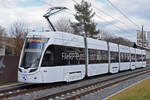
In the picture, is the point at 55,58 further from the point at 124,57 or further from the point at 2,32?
the point at 2,32

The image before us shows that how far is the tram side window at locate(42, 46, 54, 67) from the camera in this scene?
572 inches

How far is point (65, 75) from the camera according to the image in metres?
16.2

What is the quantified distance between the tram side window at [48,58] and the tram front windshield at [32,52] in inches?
14.0

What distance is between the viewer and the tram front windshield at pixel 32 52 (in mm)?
14344

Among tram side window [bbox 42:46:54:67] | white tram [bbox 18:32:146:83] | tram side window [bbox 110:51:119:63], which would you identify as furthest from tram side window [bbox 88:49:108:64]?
tram side window [bbox 42:46:54:67]

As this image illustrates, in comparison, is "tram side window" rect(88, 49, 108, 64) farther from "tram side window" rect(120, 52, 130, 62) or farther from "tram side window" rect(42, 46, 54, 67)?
"tram side window" rect(120, 52, 130, 62)

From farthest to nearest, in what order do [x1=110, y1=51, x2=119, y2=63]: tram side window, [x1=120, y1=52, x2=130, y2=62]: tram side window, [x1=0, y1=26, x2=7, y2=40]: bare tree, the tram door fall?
[x1=0, y1=26, x2=7, y2=40]: bare tree → [x1=120, y1=52, x2=130, y2=62]: tram side window → [x1=110, y1=51, x2=119, y2=63]: tram side window → the tram door

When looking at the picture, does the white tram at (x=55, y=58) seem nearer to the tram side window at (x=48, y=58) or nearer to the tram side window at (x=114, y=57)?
the tram side window at (x=48, y=58)

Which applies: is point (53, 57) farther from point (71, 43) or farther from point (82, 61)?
point (82, 61)

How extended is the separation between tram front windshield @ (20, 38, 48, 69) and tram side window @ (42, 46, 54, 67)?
14.0 inches

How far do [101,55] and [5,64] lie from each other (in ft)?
31.5

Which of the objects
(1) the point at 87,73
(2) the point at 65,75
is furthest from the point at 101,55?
(2) the point at 65,75

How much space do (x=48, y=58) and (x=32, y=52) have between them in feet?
3.42

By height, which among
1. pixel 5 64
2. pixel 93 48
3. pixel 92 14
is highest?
pixel 92 14
